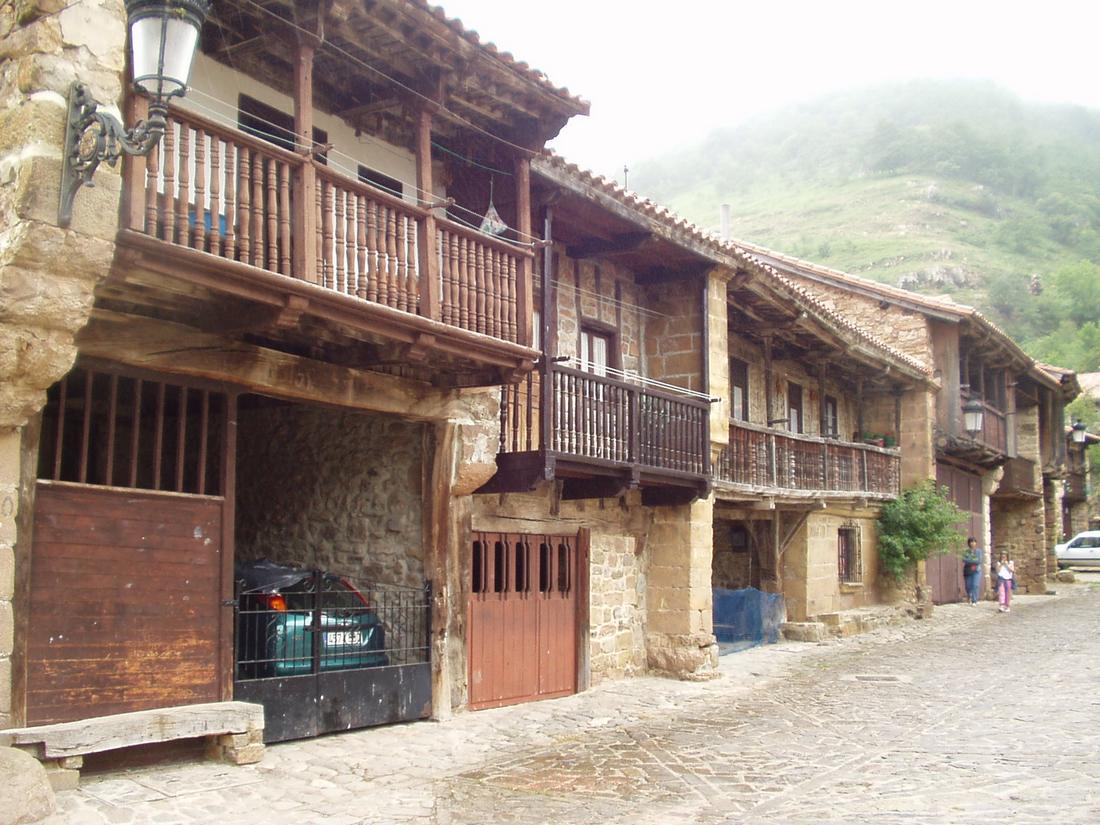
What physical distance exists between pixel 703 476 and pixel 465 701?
416cm

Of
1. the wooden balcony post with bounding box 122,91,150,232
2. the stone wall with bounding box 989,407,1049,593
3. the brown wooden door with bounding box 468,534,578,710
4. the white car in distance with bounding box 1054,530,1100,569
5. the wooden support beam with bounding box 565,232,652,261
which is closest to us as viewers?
the wooden balcony post with bounding box 122,91,150,232

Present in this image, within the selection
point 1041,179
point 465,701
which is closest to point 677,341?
point 465,701

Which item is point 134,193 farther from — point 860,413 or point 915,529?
point 860,413

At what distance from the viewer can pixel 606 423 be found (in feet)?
36.3

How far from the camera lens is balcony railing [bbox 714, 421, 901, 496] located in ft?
48.0

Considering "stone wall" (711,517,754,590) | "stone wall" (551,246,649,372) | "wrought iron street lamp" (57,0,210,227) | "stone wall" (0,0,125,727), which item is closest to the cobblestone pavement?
"stone wall" (0,0,125,727)

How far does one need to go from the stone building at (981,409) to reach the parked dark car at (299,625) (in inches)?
617

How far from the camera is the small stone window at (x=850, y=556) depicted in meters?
20.2

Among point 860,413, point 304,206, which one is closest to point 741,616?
point 860,413

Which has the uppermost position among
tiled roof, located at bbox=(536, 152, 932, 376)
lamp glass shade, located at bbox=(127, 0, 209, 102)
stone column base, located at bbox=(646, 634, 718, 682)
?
tiled roof, located at bbox=(536, 152, 932, 376)

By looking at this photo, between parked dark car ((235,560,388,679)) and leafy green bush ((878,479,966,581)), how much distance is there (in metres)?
13.9

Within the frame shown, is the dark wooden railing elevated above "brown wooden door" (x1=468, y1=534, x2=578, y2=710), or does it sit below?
above

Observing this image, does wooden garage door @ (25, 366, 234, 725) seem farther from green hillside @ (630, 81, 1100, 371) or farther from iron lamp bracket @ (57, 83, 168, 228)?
green hillside @ (630, 81, 1100, 371)

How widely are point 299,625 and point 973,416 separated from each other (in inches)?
710
